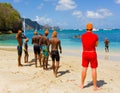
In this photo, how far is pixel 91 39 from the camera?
9633mm

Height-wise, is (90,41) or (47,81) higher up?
(90,41)

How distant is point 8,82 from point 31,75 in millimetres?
1768

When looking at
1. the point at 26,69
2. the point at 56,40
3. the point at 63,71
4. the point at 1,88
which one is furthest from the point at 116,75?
the point at 1,88

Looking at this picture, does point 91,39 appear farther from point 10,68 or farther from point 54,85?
point 10,68

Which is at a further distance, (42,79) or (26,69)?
(26,69)

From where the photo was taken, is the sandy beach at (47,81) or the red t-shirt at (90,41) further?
the sandy beach at (47,81)

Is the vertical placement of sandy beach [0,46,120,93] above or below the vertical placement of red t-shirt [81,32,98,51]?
below

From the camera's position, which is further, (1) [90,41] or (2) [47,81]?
(2) [47,81]

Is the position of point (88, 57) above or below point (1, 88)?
above

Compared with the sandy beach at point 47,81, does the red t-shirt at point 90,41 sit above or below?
above

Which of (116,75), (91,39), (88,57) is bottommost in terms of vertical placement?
(116,75)

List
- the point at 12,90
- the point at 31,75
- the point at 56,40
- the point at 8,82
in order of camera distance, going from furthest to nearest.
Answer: the point at 31,75 → the point at 56,40 → the point at 8,82 → the point at 12,90

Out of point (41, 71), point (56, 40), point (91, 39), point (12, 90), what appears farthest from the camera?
point (41, 71)

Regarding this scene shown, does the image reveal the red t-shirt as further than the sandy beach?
No
